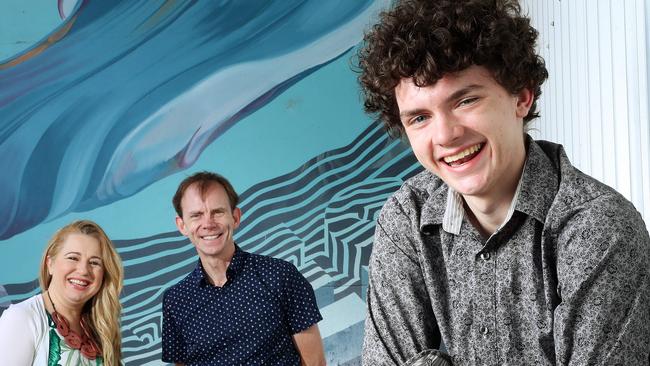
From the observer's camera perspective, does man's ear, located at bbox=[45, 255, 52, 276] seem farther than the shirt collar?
No

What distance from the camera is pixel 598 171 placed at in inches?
99.0

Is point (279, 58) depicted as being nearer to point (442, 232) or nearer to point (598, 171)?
point (598, 171)

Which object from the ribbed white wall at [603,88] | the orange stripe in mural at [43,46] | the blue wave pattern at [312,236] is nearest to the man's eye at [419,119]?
the ribbed white wall at [603,88]

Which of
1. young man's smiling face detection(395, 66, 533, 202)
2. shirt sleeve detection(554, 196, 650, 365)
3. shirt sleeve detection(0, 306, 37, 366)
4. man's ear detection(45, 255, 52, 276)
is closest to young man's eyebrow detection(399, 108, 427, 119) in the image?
young man's smiling face detection(395, 66, 533, 202)

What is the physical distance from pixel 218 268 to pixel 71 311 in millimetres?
573

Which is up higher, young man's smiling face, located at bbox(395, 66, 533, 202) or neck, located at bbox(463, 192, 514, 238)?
young man's smiling face, located at bbox(395, 66, 533, 202)

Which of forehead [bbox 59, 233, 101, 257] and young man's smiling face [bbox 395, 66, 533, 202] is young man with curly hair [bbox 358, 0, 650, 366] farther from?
forehead [bbox 59, 233, 101, 257]

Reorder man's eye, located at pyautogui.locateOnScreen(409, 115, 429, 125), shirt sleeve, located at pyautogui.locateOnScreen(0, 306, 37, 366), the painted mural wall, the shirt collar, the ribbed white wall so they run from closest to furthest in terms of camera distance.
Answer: man's eye, located at pyautogui.locateOnScreen(409, 115, 429, 125) → the ribbed white wall → shirt sleeve, located at pyautogui.locateOnScreen(0, 306, 37, 366) → the shirt collar → the painted mural wall

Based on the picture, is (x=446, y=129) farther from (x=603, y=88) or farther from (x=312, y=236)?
(x=312, y=236)

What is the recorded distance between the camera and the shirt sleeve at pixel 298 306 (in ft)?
10.4

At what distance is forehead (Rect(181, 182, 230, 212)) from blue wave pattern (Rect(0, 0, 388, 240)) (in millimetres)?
1429

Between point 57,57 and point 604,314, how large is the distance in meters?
3.93

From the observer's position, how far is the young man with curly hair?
4.09ft

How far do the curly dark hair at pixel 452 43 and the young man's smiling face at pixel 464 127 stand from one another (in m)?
0.02
